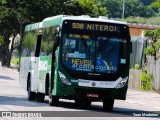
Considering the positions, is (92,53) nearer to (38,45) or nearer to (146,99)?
(38,45)

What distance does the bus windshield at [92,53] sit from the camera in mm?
21750

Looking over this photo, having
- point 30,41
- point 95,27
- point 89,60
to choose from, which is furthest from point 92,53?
point 30,41

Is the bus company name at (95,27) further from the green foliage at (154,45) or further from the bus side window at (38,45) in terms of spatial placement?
the green foliage at (154,45)

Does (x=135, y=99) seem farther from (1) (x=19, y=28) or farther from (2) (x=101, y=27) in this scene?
(1) (x=19, y=28)

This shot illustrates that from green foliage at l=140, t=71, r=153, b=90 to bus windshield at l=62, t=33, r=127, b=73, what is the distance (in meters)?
15.6

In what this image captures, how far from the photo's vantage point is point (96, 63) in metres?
21.9

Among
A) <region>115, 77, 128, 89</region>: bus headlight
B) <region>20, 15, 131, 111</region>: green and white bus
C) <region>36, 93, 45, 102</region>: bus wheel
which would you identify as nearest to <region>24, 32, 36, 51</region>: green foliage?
<region>36, 93, 45, 102</region>: bus wheel

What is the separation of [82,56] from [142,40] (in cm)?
2195

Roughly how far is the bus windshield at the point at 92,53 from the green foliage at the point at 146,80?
15.6m

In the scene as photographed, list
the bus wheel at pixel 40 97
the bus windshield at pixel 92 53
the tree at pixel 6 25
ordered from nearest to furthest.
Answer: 1. the bus windshield at pixel 92 53
2. the bus wheel at pixel 40 97
3. the tree at pixel 6 25

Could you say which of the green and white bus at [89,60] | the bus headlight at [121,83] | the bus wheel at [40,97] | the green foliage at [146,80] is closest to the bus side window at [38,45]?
the bus wheel at [40,97]

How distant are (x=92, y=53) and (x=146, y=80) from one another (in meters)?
16.5

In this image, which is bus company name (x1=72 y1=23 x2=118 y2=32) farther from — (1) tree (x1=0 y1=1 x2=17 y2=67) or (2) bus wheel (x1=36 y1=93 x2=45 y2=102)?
(1) tree (x1=0 y1=1 x2=17 y2=67)

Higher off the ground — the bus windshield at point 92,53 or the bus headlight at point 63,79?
the bus windshield at point 92,53
